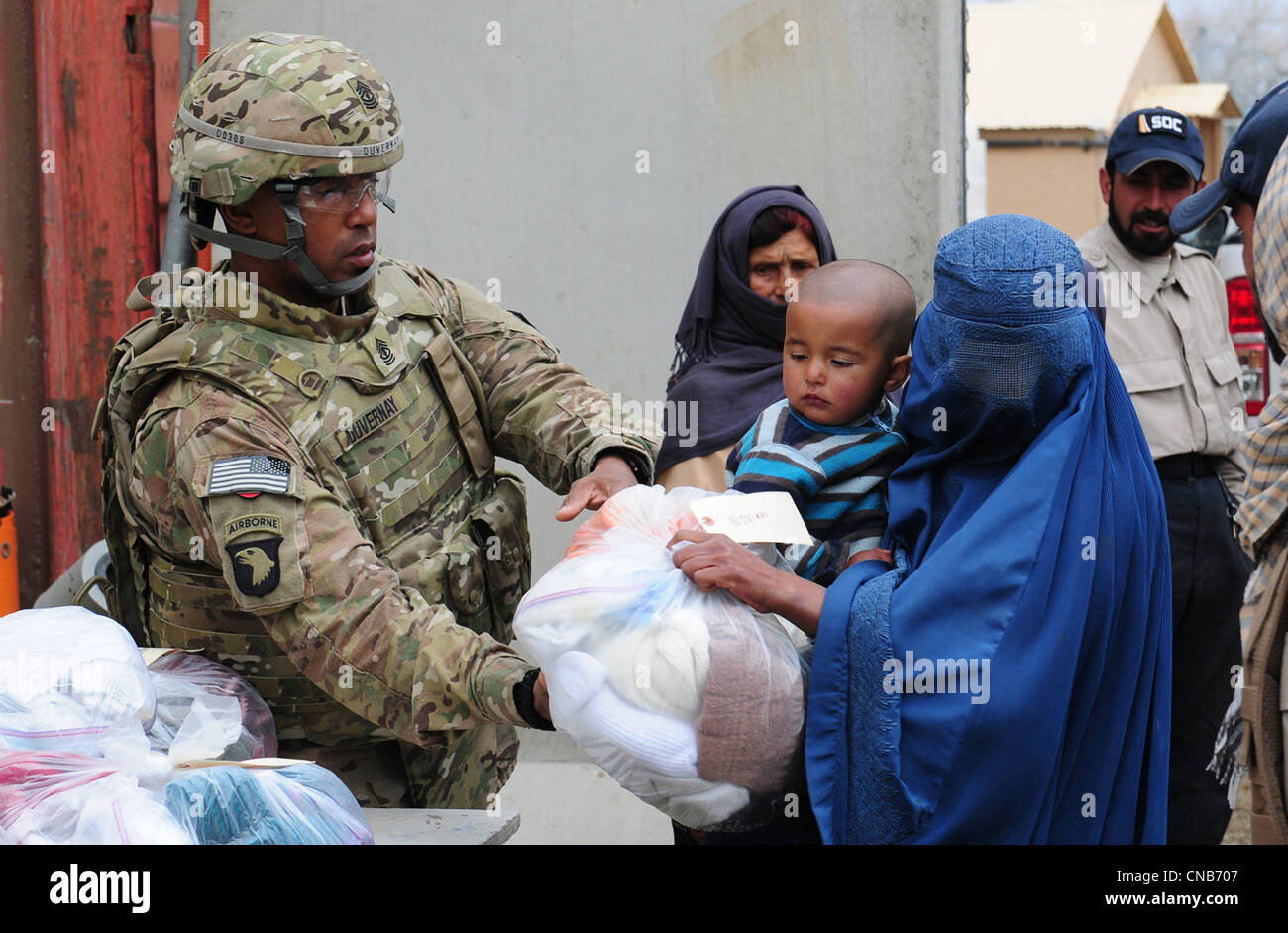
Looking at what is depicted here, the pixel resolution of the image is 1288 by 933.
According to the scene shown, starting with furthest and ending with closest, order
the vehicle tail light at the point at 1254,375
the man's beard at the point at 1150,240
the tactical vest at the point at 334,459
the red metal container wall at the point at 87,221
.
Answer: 1. the vehicle tail light at the point at 1254,375
2. the man's beard at the point at 1150,240
3. the red metal container wall at the point at 87,221
4. the tactical vest at the point at 334,459

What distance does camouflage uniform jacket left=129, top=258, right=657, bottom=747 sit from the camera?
2420mm

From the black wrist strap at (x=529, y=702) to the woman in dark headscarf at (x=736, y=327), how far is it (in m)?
1.11

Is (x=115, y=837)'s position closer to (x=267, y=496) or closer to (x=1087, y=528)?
(x=267, y=496)

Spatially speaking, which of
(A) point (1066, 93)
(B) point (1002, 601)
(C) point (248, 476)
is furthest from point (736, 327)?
(A) point (1066, 93)

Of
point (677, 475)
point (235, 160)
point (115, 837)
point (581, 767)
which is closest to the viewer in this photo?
point (115, 837)

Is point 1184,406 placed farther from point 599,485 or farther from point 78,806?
point 78,806

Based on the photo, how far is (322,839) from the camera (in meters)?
2.08

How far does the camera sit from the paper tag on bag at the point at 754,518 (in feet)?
6.56

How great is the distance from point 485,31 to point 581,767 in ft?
8.48

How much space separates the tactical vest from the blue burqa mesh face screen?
3.62 feet

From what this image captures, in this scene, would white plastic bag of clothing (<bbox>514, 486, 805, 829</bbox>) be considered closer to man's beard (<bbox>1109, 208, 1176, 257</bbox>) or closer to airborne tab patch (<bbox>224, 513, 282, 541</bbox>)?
airborne tab patch (<bbox>224, 513, 282, 541</bbox>)

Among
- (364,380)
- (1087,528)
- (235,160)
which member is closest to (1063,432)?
(1087,528)
